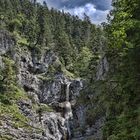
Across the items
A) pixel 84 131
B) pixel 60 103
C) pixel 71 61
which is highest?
pixel 71 61

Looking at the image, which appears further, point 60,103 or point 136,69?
point 60,103

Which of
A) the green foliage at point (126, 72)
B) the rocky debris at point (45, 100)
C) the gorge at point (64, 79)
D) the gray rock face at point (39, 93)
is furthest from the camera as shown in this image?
A: the gray rock face at point (39, 93)

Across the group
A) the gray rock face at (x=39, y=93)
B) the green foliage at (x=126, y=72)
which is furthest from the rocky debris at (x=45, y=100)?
the green foliage at (x=126, y=72)

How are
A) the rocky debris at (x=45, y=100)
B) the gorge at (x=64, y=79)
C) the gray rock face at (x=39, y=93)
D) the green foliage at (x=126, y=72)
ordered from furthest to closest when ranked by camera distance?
the gray rock face at (x=39, y=93)
the rocky debris at (x=45, y=100)
the gorge at (x=64, y=79)
the green foliage at (x=126, y=72)

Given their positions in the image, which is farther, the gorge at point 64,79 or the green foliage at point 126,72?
the gorge at point 64,79

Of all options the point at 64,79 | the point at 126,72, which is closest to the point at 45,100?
the point at 64,79

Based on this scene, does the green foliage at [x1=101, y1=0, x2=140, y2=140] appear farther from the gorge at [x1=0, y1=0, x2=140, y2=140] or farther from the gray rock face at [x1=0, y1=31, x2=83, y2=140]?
the gray rock face at [x1=0, y1=31, x2=83, y2=140]

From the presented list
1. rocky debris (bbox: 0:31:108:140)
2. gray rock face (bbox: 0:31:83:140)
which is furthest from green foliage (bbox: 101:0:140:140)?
gray rock face (bbox: 0:31:83:140)

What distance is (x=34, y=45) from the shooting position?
512ft

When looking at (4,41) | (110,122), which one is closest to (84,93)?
(4,41)

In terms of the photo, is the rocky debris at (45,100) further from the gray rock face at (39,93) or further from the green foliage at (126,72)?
the green foliage at (126,72)

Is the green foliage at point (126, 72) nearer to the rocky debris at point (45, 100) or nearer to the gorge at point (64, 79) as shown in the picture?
the gorge at point (64, 79)

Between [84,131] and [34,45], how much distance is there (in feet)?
198

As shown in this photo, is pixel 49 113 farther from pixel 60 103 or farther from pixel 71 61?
pixel 71 61
